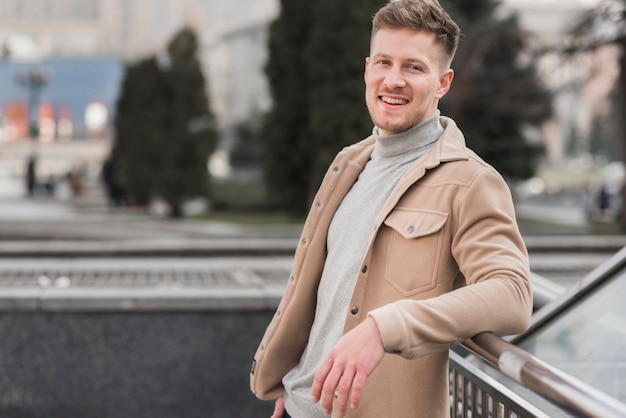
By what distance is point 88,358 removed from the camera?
5.55 metres

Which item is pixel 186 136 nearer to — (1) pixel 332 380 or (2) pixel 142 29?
(1) pixel 332 380

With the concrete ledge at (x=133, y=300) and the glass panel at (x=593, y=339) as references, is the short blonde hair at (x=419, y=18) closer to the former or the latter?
the glass panel at (x=593, y=339)

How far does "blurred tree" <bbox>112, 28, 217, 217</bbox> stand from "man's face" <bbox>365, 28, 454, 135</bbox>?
2020 cm

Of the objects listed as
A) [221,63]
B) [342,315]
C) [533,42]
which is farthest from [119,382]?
[221,63]

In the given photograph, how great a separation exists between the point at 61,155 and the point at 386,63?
98.5m

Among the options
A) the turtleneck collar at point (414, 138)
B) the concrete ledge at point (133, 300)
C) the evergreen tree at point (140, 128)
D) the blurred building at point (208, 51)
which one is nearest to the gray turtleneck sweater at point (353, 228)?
the turtleneck collar at point (414, 138)

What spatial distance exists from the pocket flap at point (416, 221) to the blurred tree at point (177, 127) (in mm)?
20342

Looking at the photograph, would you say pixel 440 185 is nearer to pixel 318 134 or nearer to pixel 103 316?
pixel 103 316

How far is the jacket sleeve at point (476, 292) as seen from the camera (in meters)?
1.77

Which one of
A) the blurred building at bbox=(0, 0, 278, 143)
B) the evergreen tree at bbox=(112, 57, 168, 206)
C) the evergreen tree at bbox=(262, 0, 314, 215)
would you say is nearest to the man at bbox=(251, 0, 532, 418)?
Result: the evergreen tree at bbox=(262, 0, 314, 215)

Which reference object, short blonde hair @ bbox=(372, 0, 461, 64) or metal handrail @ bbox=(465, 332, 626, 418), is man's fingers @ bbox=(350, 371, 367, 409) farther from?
short blonde hair @ bbox=(372, 0, 461, 64)

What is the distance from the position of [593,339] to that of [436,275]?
1.26m

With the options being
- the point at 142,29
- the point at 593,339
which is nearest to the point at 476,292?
the point at 593,339

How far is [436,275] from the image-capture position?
78.3 inches
